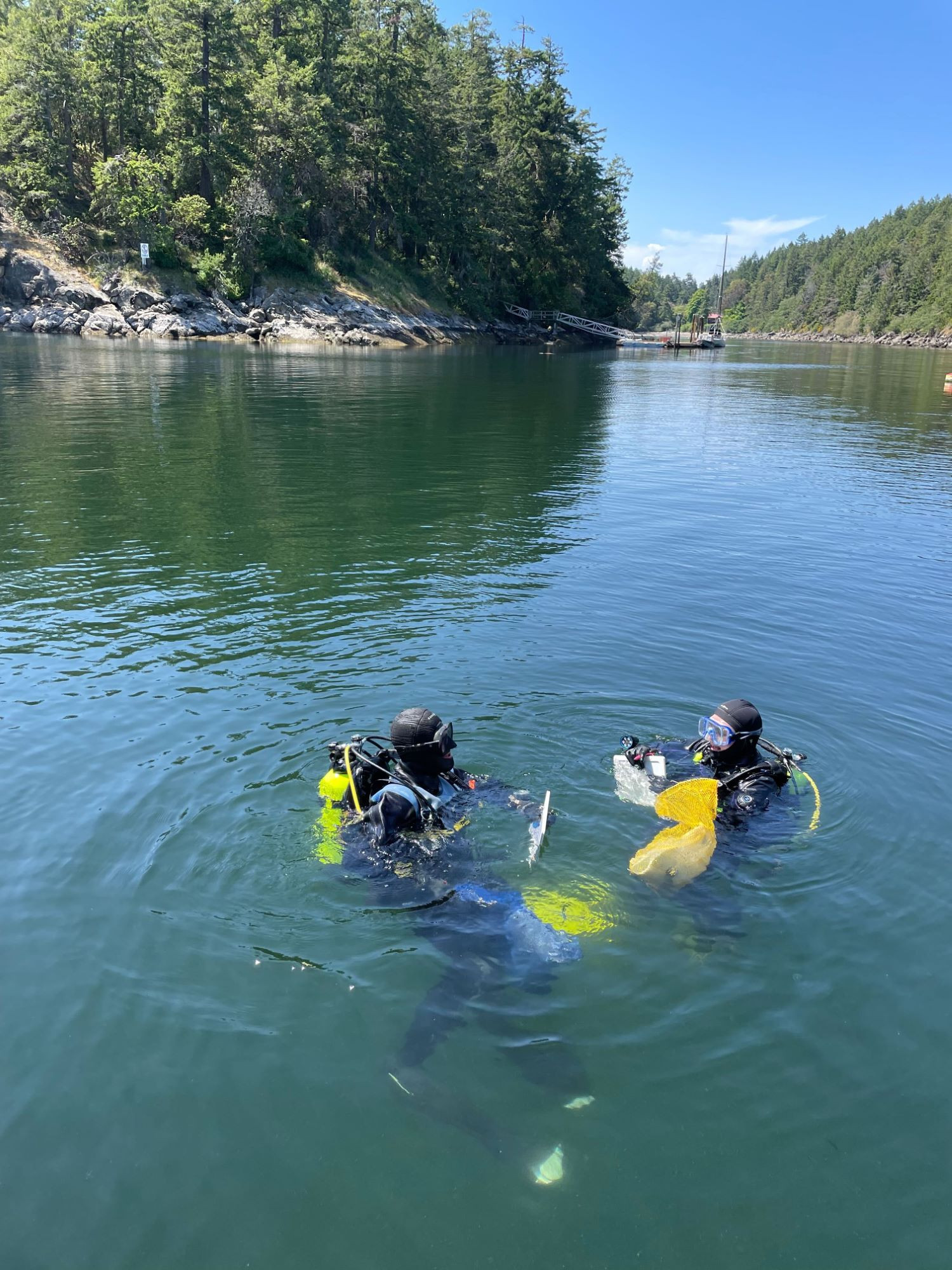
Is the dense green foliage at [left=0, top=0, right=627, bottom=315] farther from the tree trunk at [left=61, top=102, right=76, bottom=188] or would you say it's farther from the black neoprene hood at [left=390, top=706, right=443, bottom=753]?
the black neoprene hood at [left=390, top=706, right=443, bottom=753]

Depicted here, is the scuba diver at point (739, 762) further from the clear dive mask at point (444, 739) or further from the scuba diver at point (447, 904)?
the clear dive mask at point (444, 739)

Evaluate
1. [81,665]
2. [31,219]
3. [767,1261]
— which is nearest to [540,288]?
[31,219]

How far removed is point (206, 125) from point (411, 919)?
70.6 metres

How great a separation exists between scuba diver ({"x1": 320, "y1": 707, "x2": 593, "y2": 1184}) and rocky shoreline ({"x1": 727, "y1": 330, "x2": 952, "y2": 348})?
14199 cm

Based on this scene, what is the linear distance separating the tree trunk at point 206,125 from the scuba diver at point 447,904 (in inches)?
2632

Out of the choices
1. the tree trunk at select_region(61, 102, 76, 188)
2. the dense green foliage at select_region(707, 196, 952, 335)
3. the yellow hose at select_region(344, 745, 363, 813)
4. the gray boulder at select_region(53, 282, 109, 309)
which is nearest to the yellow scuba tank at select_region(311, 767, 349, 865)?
the yellow hose at select_region(344, 745, 363, 813)

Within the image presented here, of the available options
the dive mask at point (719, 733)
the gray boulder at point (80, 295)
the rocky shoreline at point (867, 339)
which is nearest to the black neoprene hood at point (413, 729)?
the dive mask at point (719, 733)

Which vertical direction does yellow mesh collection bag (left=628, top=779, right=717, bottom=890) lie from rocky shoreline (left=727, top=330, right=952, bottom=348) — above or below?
below

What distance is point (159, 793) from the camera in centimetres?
757

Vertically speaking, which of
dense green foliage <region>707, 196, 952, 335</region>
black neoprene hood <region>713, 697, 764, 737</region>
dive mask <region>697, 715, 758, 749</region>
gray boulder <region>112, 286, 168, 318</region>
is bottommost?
dive mask <region>697, 715, 758, 749</region>

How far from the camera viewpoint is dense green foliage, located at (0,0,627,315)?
57.4 metres

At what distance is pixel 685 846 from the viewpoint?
6371 mm

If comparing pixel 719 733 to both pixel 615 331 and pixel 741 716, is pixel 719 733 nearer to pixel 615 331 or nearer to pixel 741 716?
pixel 741 716

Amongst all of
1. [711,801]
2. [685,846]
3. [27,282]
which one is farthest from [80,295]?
[685,846]
